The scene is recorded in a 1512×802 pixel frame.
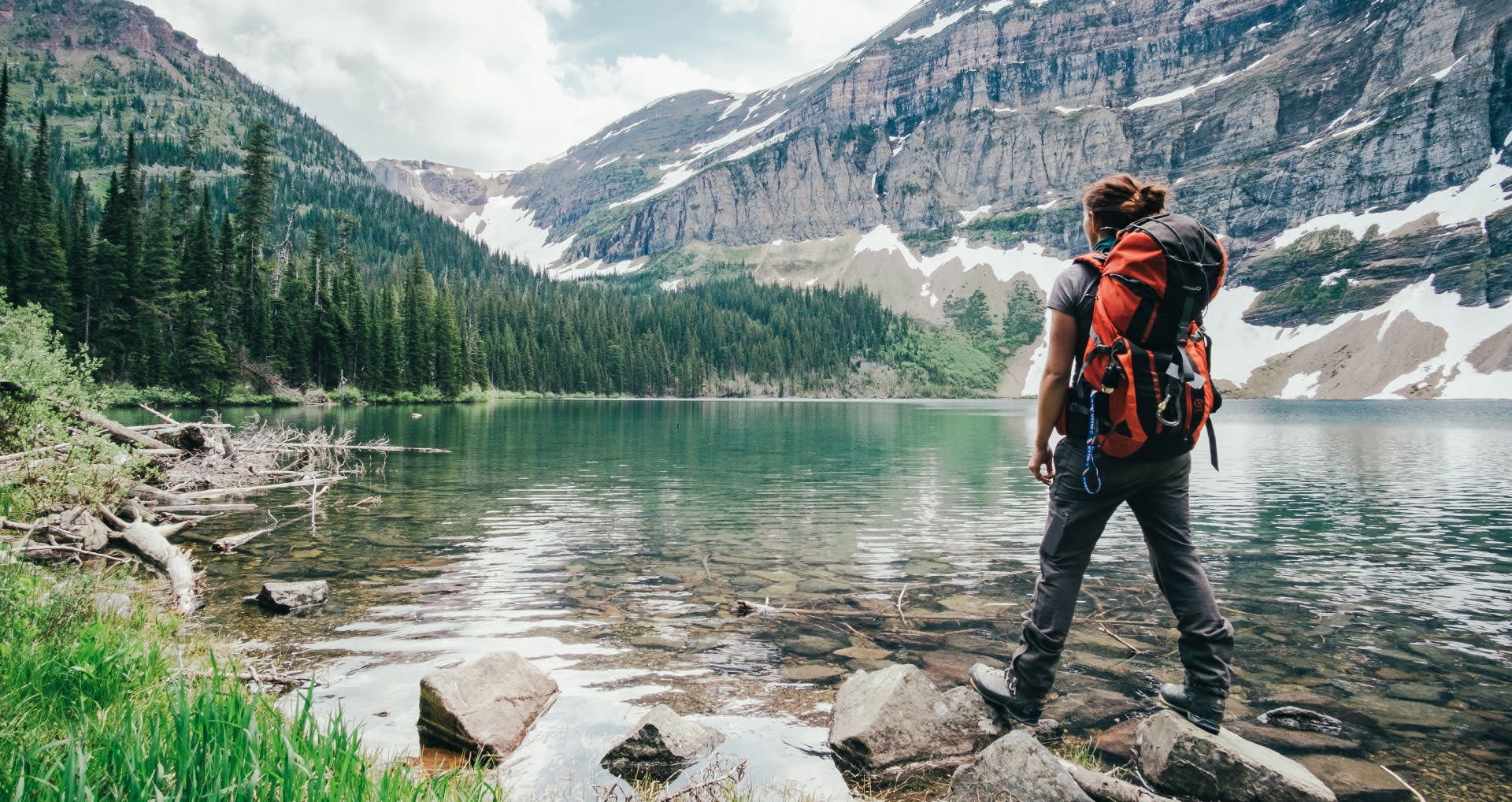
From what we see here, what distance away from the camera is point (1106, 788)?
4.66 m

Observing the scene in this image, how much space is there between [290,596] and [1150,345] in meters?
10.6

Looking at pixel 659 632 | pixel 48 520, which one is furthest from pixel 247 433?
pixel 659 632

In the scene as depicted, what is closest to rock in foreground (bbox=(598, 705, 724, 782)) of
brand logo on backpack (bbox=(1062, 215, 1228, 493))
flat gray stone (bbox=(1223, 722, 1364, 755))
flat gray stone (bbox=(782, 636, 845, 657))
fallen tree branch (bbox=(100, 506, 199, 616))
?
flat gray stone (bbox=(782, 636, 845, 657))

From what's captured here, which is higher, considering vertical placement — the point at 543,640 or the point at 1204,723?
the point at 1204,723

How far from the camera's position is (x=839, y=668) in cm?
782

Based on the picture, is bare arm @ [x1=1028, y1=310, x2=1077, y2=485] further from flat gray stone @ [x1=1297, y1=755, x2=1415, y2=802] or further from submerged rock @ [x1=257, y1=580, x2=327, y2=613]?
submerged rock @ [x1=257, y1=580, x2=327, y2=613]

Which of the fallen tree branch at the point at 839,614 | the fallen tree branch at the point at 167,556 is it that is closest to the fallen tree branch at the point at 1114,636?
the fallen tree branch at the point at 839,614

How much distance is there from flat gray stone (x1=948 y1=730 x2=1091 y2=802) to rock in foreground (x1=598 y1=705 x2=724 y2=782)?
205 centimetres

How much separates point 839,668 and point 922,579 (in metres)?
4.83

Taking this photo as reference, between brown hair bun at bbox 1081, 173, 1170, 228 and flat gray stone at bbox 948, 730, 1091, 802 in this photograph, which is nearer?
flat gray stone at bbox 948, 730, 1091, 802

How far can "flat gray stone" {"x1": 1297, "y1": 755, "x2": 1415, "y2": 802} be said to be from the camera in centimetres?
509

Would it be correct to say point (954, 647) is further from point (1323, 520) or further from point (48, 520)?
point (1323, 520)

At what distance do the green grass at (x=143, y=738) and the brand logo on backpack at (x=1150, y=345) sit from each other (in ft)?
14.5

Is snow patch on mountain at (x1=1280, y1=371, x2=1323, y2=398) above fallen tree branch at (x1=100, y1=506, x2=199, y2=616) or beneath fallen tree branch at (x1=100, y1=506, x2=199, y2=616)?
above
